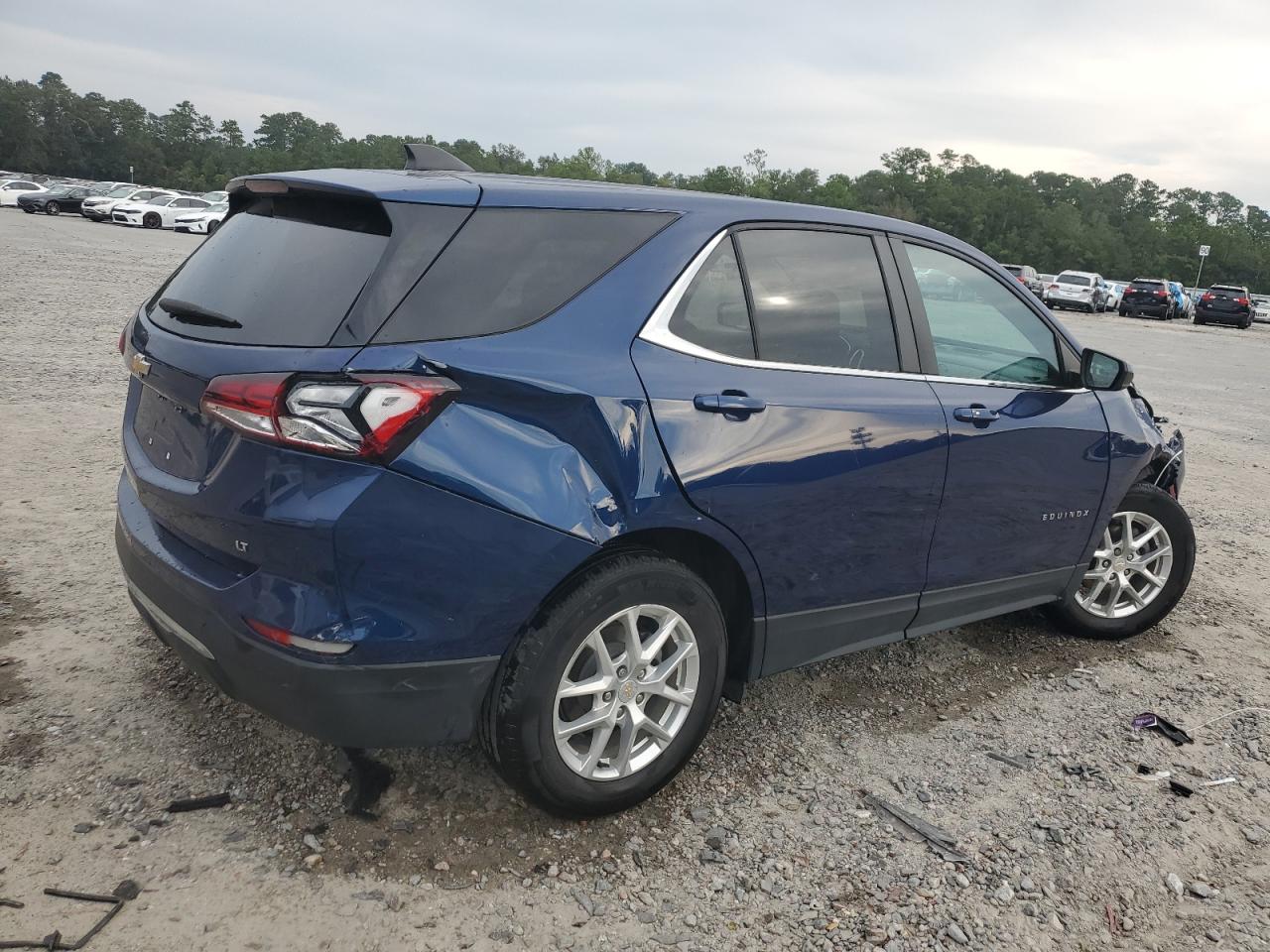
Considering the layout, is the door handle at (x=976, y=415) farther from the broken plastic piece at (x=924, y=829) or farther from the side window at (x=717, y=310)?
the broken plastic piece at (x=924, y=829)

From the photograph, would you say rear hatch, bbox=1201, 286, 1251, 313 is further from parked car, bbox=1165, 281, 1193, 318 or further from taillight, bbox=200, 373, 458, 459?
taillight, bbox=200, 373, 458, 459

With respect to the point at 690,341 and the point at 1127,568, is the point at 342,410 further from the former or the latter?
the point at 1127,568

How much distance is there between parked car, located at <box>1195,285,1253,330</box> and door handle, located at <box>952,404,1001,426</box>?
41.3m

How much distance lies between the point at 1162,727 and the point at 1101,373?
142 centimetres

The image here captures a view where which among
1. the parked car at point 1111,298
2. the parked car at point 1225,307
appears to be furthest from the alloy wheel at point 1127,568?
the parked car at point 1111,298

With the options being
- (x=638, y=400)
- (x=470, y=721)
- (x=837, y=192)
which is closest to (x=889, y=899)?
(x=470, y=721)

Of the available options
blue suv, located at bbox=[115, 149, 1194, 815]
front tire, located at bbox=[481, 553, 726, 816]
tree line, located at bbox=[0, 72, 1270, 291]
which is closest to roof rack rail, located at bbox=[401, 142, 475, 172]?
blue suv, located at bbox=[115, 149, 1194, 815]

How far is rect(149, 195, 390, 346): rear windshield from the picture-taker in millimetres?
2490

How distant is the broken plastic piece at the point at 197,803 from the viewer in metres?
2.80

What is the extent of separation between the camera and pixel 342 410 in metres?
2.33

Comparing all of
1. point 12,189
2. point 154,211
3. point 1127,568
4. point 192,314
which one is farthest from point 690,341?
point 12,189

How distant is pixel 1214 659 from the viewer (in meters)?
4.46

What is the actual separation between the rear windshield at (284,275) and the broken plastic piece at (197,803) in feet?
4.29

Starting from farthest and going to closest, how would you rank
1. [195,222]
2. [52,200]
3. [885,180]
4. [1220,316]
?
[885,180] < [52,200] < [195,222] < [1220,316]
